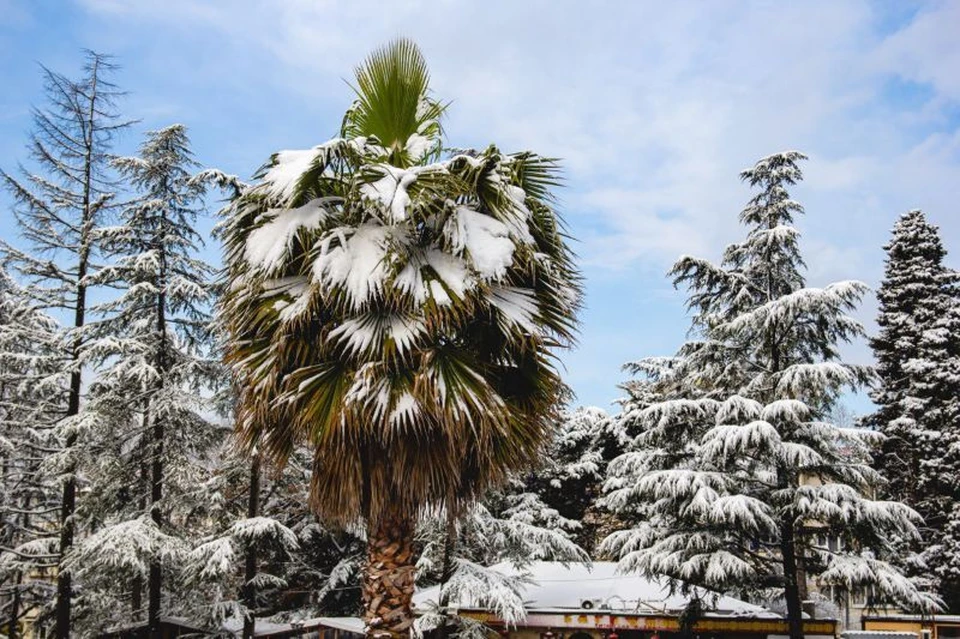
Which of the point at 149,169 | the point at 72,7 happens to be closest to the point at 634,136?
the point at 72,7

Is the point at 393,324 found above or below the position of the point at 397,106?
below

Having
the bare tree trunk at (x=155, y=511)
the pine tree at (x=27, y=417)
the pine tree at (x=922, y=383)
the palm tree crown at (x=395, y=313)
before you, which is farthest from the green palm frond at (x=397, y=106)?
the pine tree at (x=922, y=383)

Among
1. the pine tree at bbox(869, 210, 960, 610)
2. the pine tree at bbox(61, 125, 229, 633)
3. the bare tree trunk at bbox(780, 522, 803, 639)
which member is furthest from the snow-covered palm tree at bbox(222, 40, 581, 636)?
the pine tree at bbox(869, 210, 960, 610)

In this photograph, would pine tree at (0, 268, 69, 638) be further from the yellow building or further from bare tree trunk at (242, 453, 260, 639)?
the yellow building

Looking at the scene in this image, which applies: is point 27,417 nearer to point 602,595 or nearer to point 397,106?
point 602,595

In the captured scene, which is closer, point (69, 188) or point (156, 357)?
point (156, 357)

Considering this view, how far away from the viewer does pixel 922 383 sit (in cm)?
2150

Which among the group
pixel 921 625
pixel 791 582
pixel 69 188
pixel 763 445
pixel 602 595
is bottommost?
pixel 921 625

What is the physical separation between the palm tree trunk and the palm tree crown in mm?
122

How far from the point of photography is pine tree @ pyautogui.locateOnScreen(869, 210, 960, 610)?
66.7ft

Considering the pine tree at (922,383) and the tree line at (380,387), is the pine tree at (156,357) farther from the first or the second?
the pine tree at (922,383)

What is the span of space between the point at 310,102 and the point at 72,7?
539cm

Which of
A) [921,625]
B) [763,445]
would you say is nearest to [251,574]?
[763,445]

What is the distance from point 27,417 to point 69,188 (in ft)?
18.4
